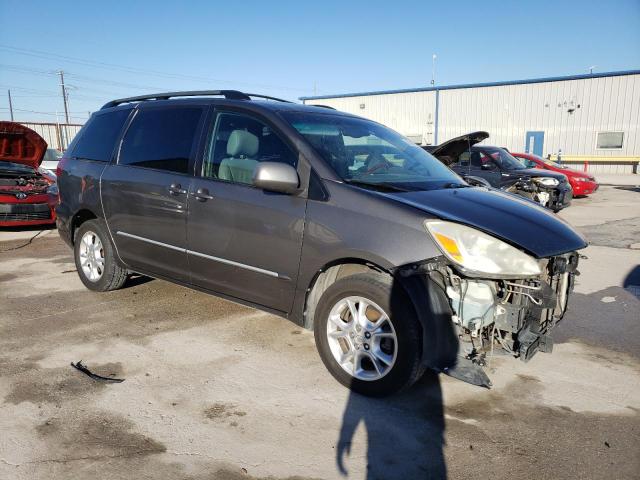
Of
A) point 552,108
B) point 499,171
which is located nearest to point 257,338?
point 499,171

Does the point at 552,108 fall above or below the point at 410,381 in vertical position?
above

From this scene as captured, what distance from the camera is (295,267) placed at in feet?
11.3

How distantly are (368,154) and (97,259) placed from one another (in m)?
3.05

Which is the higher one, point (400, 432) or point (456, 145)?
point (456, 145)

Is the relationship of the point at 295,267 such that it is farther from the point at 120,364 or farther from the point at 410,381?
the point at 120,364

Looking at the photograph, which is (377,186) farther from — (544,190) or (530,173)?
(530,173)

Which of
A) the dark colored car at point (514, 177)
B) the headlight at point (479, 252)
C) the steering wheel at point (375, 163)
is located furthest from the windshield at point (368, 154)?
the dark colored car at point (514, 177)

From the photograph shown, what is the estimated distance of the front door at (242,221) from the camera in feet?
11.4

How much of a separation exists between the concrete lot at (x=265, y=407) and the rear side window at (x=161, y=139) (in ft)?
4.56

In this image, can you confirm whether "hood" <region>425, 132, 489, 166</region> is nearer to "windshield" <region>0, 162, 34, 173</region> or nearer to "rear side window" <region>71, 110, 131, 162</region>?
"rear side window" <region>71, 110, 131, 162</region>

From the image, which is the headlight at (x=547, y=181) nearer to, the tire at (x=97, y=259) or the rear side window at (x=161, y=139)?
the rear side window at (x=161, y=139)

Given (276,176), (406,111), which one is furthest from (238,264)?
(406,111)

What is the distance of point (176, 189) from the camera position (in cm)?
408

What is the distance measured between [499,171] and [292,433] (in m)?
10.3
